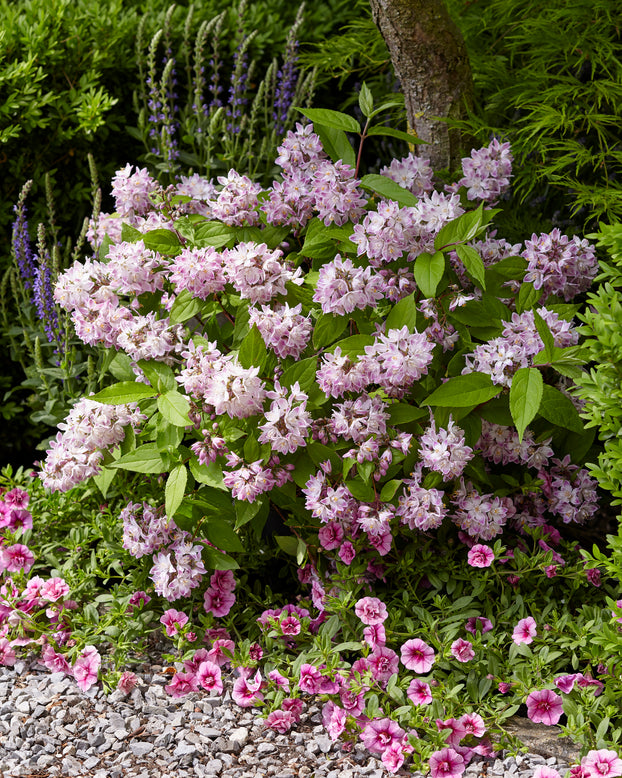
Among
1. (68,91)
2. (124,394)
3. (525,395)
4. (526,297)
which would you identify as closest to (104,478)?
(124,394)

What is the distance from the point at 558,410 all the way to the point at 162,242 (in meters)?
1.25

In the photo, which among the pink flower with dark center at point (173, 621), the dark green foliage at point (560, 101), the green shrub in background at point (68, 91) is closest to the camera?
the pink flower with dark center at point (173, 621)

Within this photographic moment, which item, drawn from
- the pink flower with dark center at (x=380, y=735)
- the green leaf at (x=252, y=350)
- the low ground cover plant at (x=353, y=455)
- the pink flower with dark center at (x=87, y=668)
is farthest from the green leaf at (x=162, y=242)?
the pink flower with dark center at (x=380, y=735)

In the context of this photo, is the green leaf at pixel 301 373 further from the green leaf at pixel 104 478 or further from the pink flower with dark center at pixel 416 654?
the pink flower with dark center at pixel 416 654

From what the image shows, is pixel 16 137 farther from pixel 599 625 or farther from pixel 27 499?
pixel 599 625

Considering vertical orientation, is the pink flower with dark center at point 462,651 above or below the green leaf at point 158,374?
below

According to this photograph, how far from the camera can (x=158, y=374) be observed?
91.4 inches

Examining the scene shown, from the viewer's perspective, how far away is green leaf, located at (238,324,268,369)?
2.17 m

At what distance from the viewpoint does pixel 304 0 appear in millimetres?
4539

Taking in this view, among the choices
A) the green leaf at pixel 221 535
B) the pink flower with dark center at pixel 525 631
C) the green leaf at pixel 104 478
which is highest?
the green leaf at pixel 104 478

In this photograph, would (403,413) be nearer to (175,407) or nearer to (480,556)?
(480,556)

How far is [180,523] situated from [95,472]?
288 mm

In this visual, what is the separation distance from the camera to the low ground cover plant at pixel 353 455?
2.17 metres

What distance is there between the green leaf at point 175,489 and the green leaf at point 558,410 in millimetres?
986
